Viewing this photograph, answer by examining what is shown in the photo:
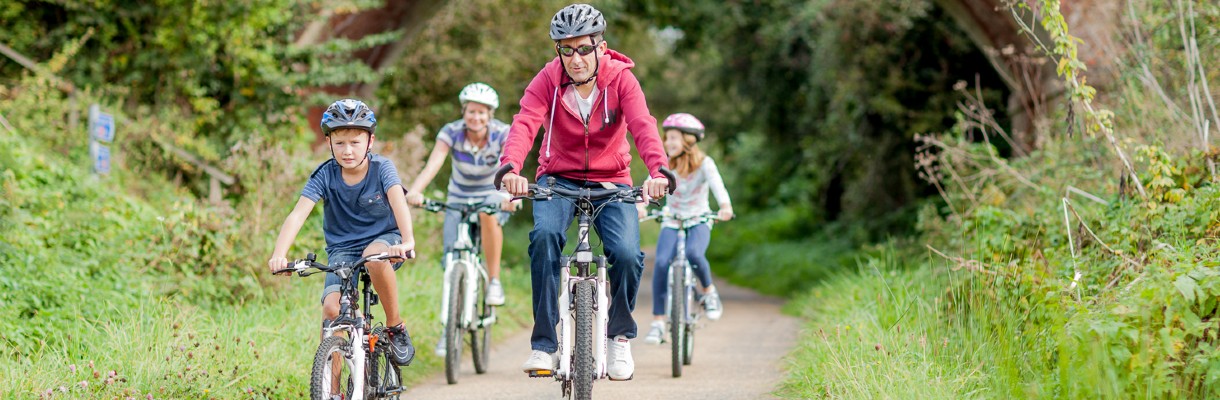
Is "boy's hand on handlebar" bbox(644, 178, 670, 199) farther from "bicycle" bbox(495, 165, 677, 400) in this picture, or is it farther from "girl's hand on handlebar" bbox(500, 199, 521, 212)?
"girl's hand on handlebar" bbox(500, 199, 521, 212)

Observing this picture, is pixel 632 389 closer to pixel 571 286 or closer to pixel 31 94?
pixel 571 286

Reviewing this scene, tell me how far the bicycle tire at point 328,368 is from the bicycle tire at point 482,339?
104 inches

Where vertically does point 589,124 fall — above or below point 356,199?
above

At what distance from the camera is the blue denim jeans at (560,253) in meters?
5.38

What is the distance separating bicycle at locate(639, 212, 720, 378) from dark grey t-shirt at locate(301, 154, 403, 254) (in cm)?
261

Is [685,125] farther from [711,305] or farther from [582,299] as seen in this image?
[582,299]

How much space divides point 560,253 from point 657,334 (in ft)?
8.74

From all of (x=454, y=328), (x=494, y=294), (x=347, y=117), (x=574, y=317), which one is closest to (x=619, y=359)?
(x=574, y=317)

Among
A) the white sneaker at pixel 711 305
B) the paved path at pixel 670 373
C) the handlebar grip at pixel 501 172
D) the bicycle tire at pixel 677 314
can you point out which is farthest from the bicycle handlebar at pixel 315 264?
the white sneaker at pixel 711 305

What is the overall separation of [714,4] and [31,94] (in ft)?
35.8

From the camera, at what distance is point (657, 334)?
314 inches

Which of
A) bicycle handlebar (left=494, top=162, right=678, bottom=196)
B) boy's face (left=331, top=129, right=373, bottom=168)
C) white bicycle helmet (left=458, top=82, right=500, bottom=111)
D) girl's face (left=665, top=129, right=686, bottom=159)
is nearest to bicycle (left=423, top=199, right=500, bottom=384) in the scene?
white bicycle helmet (left=458, top=82, right=500, bottom=111)

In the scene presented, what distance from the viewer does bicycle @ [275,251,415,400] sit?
4.63 m

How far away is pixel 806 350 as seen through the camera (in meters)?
7.04
